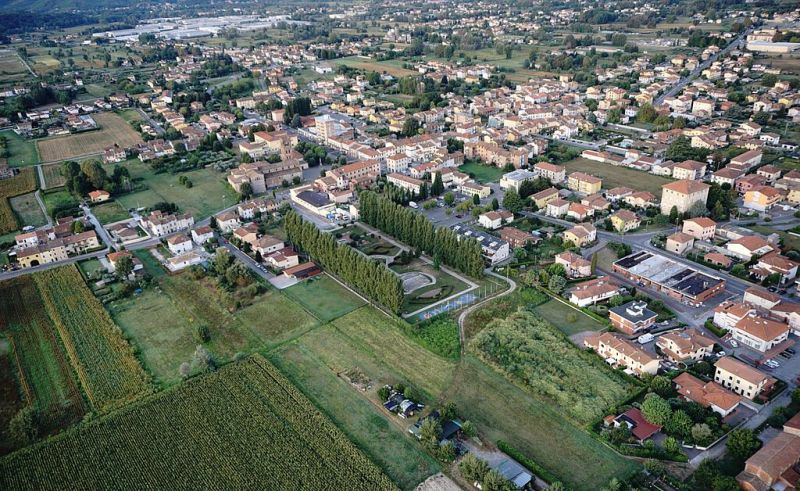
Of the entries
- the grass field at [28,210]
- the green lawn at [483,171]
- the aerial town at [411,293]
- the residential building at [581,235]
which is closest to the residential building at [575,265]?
the aerial town at [411,293]

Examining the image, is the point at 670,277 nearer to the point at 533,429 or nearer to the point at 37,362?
the point at 533,429

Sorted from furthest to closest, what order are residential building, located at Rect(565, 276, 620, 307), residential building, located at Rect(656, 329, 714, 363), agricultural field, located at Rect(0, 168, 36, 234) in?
agricultural field, located at Rect(0, 168, 36, 234)
residential building, located at Rect(565, 276, 620, 307)
residential building, located at Rect(656, 329, 714, 363)

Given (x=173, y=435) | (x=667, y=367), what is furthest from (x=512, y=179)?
(x=173, y=435)

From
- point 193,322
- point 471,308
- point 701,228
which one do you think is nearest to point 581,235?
point 701,228

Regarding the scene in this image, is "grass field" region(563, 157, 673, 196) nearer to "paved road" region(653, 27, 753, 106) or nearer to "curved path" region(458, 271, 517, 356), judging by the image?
"curved path" region(458, 271, 517, 356)

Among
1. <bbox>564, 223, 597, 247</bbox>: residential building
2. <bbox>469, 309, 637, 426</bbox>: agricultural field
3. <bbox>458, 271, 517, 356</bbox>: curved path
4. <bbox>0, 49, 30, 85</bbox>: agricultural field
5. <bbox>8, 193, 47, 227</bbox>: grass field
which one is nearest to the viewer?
<bbox>469, 309, 637, 426</bbox>: agricultural field

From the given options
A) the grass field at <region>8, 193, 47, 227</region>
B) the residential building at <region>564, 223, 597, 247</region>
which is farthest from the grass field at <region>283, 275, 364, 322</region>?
the grass field at <region>8, 193, 47, 227</region>
